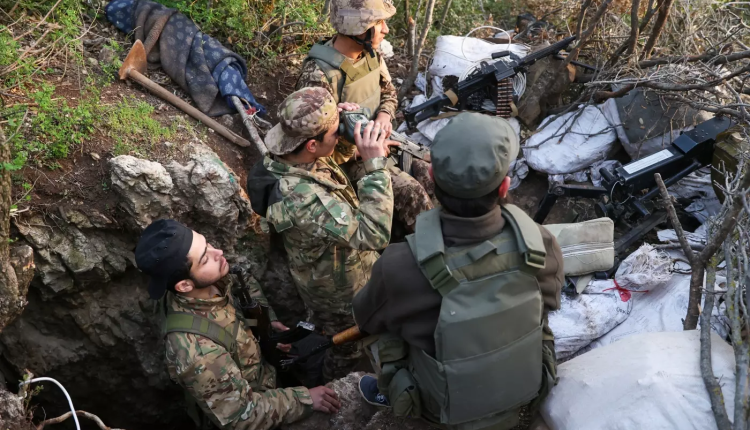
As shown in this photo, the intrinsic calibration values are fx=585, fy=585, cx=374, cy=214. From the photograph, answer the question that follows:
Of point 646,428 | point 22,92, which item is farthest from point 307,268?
point 22,92

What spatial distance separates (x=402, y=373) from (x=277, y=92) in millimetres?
3047

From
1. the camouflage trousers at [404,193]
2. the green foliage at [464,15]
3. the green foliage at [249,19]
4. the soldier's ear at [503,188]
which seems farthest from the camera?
the green foliage at [464,15]

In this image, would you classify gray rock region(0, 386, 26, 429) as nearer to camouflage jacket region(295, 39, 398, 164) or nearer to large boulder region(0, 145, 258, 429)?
large boulder region(0, 145, 258, 429)

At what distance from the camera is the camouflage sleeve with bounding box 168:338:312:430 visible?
281 centimetres

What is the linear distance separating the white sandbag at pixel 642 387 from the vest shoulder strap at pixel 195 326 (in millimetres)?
1584

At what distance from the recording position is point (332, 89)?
3771mm

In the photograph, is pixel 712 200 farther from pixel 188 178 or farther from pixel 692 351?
pixel 188 178

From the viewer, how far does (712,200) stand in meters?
3.77

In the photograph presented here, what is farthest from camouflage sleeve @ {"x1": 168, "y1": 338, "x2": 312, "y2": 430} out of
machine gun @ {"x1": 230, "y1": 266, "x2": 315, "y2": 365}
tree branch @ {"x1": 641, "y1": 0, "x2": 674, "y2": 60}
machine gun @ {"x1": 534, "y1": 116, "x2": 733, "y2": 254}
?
tree branch @ {"x1": 641, "y1": 0, "x2": 674, "y2": 60}

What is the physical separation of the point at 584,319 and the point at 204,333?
193cm

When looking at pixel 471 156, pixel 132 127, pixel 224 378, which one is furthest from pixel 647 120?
pixel 132 127

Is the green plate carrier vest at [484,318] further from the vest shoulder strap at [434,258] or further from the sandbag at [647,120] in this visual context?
the sandbag at [647,120]

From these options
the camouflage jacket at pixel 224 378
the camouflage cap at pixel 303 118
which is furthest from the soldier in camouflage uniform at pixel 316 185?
the camouflage jacket at pixel 224 378

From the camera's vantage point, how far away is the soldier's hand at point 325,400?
10.5 feet
